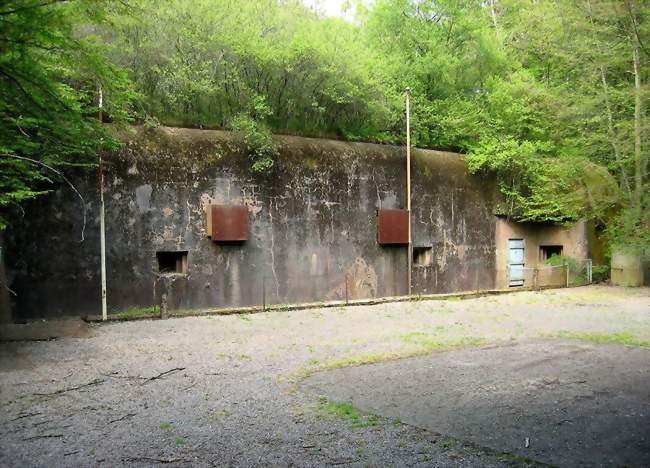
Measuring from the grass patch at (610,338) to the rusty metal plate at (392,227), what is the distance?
500 cm

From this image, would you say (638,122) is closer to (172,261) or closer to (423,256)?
(423,256)

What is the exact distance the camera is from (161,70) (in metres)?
11.0

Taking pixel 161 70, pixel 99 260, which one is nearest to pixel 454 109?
pixel 161 70

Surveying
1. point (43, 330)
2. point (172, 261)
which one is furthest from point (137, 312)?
point (43, 330)

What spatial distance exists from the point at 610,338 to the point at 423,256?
19.9 ft

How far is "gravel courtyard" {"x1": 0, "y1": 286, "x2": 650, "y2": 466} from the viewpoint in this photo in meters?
3.64

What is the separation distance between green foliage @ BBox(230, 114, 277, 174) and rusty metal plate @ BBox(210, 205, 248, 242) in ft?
3.27

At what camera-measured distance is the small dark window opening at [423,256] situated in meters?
13.6

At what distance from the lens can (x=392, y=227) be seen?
12.8m

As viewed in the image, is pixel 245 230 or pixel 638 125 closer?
pixel 638 125

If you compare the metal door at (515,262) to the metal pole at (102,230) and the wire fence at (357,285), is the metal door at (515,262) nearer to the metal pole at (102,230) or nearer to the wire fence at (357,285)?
the wire fence at (357,285)

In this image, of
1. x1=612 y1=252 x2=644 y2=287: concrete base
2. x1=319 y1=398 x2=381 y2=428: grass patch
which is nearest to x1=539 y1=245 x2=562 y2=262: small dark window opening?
x1=612 y1=252 x2=644 y2=287: concrete base

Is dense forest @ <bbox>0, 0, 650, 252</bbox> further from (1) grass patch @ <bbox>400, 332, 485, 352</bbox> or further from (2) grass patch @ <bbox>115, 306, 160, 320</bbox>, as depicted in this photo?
(1) grass patch @ <bbox>400, 332, 485, 352</bbox>

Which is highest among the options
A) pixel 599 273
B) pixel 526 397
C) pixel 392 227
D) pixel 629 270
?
pixel 392 227
